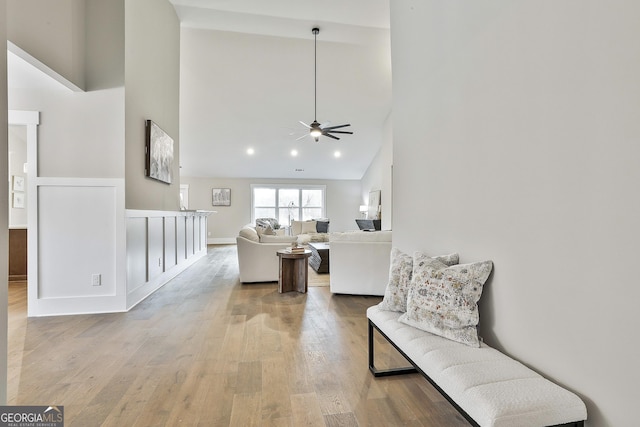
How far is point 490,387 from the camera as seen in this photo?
3.76 feet

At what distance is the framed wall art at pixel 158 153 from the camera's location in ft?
13.0

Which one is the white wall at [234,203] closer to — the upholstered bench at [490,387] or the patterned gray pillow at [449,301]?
the patterned gray pillow at [449,301]

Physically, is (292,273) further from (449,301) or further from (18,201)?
(18,201)

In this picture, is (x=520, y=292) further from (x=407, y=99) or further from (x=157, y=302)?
(x=157, y=302)

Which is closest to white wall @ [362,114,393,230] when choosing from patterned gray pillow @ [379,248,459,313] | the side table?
the side table

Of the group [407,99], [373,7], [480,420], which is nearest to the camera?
[480,420]

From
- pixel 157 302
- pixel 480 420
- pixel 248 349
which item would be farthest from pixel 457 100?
pixel 157 302

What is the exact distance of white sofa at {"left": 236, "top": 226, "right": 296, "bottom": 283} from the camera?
14.9 feet

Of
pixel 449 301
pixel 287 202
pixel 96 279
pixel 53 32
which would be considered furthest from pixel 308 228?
pixel 449 301

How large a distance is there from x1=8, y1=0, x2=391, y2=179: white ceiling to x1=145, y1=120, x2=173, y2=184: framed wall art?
1.01 m

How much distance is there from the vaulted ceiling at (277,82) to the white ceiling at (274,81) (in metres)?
0.02

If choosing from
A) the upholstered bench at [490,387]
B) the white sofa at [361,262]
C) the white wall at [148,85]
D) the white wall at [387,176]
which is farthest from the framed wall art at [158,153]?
the white wall at [387,176]

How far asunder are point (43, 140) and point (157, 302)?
211 centimetres

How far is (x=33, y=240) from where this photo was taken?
3.13 metres
